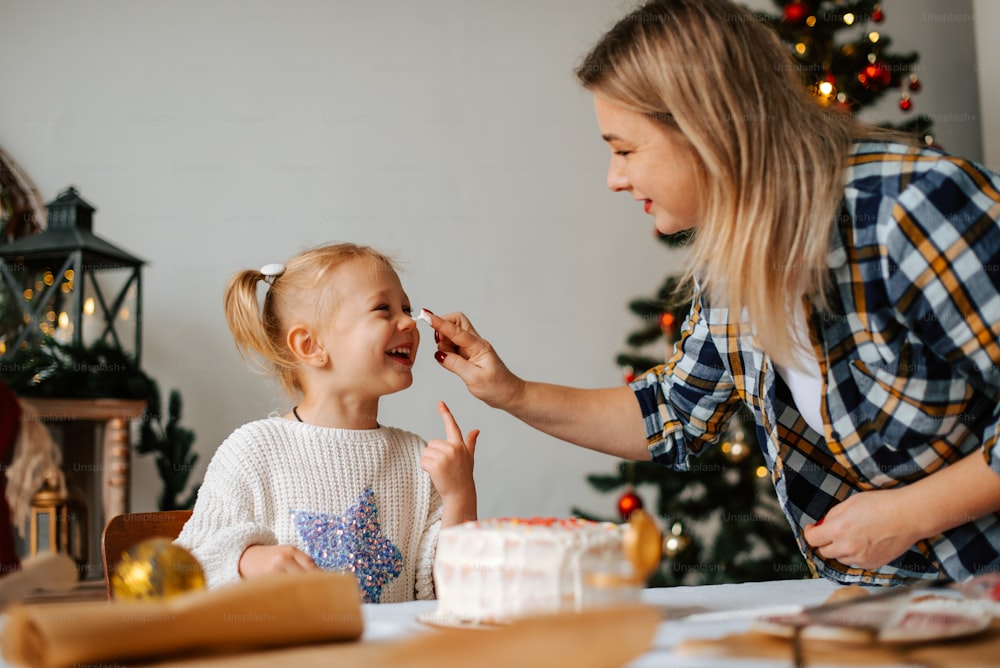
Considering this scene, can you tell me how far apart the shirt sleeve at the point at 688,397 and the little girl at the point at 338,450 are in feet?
1.01

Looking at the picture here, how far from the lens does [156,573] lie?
0.76m

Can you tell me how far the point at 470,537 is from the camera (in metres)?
0.79

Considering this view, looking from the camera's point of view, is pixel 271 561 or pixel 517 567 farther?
pixel 271 561

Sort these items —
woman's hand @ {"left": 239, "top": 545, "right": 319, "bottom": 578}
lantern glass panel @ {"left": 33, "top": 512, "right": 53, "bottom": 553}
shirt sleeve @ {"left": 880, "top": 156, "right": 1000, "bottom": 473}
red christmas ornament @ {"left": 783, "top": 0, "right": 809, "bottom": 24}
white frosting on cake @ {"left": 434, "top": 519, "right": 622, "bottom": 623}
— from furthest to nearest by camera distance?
red christmas ornament @ {"left": 783, "top": 0, "right": 809, "bottom": 24} → lantern glass panel @ {"left": 33, "top": 512, "right": 53, "bottom": 553} → woman's hand @ {"left": 239, "top": 545, "right": 319, "bottom": 578} → shirt sleeve @ {"left": 880, "top": 156, "right": 1000, "bottom": 473} → white frosting on cake @ {"left": 434, "top": 519, "right": 622, "bottom": 623}

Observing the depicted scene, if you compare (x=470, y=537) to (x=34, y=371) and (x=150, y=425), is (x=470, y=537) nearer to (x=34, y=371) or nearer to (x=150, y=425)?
(x=34, y=371)

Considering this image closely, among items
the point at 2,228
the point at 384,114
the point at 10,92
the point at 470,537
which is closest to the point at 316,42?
the point at 384,114

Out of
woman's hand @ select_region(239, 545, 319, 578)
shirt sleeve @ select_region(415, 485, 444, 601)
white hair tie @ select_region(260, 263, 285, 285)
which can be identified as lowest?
shirt sleeve @ select_region(415, 485, 444, 601)

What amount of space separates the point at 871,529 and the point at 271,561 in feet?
2.36

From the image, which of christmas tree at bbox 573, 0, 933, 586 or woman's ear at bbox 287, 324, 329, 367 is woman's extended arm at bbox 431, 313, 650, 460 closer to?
woman's ear at bbox 287, 324, 329, 367

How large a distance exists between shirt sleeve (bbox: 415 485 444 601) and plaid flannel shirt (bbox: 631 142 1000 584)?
0.56 meters

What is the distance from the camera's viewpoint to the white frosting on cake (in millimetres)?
749

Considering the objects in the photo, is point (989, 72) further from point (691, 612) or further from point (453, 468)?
point (691, 612)

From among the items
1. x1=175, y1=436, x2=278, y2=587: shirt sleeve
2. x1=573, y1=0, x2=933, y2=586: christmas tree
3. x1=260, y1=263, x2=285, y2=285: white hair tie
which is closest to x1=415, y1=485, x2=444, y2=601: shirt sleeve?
x1=175, y1=436, x2=278, y2=587: shirt sleeve

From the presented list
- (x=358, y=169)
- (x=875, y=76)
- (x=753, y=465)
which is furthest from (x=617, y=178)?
(x=358, y=169)
